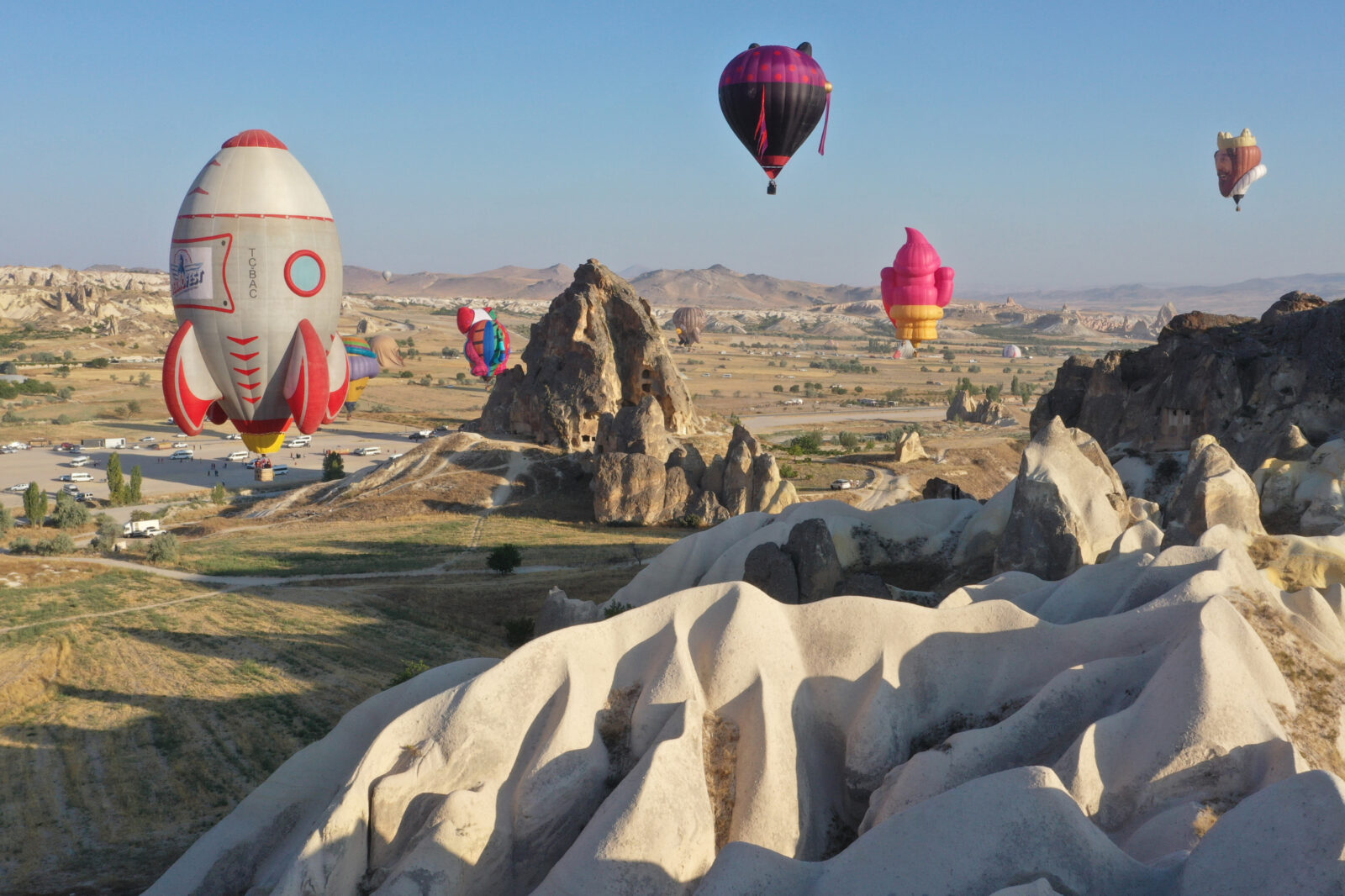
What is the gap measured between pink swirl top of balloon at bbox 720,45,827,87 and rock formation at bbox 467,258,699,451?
20.8 metres

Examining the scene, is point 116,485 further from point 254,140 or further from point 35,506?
point 254,140

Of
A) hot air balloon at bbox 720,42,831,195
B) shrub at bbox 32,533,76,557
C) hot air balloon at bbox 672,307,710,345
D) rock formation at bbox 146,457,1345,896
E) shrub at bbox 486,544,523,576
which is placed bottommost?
shrub at bbox 486,544,523,576

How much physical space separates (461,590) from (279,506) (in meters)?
24.7

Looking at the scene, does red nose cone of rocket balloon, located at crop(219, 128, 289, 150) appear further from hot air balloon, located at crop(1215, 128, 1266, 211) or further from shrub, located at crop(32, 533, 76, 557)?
hot air balloon, located at crop(1215, 128, 1266, 211)

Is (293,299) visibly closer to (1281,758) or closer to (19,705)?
(19,705)

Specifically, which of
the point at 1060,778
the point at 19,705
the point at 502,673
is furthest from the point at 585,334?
the point at 1060,778

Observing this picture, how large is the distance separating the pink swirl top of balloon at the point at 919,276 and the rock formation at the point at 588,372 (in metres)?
15.7

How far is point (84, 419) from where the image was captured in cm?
9856

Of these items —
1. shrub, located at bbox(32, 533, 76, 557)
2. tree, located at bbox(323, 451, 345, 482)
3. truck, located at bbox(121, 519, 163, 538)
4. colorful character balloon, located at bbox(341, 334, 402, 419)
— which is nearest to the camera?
shrub, located at bbox(32, 533, 76, 557)

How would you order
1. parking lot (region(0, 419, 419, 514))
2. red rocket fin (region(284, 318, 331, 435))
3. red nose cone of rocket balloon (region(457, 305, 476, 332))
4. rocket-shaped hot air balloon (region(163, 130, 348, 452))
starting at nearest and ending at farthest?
1. rocket-shaped hot air balloon (region(163, 130, 348, 452))
2. red rocket fin (region(284, 318, 331, 435))
3. parking lot (region(0, 419, 419, 514))
4. red nose cone of rocket balloon (region(457, 305, 476, 332))

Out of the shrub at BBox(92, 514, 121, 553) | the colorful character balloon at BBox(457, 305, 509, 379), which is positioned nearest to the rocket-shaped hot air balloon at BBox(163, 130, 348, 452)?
the shrub at BBox(92, 514, 121, 553)

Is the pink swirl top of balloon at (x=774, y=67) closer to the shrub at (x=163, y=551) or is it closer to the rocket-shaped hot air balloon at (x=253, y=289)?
the rocket-shaped hot air balloon at (x=253, y=289)

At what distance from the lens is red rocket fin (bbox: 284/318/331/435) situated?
31422 millimetres

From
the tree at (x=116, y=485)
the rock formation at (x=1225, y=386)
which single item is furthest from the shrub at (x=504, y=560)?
the tree at (x=116, y=485)
